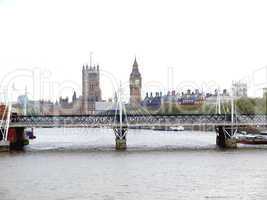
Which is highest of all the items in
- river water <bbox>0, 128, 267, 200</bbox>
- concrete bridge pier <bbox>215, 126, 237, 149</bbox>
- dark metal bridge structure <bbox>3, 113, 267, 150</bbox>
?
dark metal bridge structure <bbox>3, 113, 267, 150</bbox>

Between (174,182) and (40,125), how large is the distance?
3900 centimetres

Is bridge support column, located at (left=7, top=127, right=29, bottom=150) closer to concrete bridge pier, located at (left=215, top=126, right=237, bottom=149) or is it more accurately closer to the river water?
the river water

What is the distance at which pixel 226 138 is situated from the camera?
81.1 metres

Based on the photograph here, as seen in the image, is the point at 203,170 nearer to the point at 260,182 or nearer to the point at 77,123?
the point at 260,182

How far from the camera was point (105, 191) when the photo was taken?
131ft

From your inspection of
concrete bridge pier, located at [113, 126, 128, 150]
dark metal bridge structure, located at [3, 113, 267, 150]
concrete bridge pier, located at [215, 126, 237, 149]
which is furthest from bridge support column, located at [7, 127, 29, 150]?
concrete bridge pier, located at [215, 126, 237, 149]

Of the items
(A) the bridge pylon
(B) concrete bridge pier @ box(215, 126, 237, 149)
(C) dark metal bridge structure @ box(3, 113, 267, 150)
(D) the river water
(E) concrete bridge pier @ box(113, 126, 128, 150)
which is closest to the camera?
(D) the river water

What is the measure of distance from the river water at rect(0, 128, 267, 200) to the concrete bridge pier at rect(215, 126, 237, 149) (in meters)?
10.4

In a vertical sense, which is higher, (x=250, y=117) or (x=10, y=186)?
(x=250, y=117)

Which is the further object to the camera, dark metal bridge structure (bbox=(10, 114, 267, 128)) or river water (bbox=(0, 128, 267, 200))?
dark metal bridge structure (bbox=(10, 114, 267, 128))

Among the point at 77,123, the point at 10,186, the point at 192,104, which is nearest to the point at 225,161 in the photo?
the point at 10,186

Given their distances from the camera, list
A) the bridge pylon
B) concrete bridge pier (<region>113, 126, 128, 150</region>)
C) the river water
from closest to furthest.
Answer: the river water
concrete bridge pier (<region>113, 126, 128, 150</region>)
the bridge pylon

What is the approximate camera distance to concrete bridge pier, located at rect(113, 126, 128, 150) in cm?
7800

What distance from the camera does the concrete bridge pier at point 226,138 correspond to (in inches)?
3150
